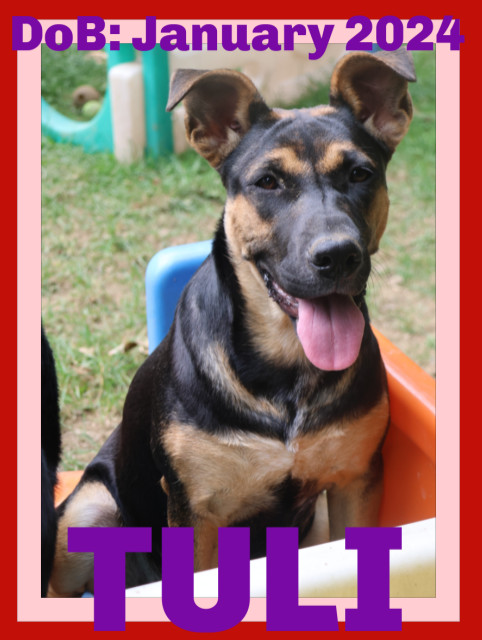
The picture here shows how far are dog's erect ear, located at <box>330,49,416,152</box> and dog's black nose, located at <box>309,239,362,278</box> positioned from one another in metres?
0.69

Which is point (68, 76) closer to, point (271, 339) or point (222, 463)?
point (271, 339)

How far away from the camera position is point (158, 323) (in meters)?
3.84

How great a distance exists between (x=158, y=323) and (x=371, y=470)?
1.35 metres

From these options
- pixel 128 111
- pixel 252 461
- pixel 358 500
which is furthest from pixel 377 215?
pixel 128 111

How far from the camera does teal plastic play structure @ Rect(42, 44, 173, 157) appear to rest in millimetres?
6449

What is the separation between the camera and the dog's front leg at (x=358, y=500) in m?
2.99

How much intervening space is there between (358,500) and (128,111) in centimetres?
443

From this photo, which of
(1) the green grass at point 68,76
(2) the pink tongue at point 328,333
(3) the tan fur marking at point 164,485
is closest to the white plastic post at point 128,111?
(1) the green grass at point 68,76

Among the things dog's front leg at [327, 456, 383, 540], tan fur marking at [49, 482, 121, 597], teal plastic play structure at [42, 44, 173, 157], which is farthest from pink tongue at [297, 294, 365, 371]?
teal plastic play structure at [42, 44, 173, 157]

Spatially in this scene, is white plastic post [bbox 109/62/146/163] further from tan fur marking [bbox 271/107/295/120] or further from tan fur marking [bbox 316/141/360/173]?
tan fur marking [bbox 316/141/360/173]

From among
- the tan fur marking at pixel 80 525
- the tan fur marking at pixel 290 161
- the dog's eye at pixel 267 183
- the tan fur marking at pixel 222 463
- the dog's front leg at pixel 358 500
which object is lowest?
the tan fur marking at pixel 80 525

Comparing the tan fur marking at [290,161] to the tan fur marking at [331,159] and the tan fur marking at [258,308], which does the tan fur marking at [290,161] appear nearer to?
the tan fur marking at [331,159]

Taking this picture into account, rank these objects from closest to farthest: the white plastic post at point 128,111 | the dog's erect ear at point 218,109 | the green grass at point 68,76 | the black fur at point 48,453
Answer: the black fur at point 48,453 → the dog's erect ear at point 218,109 → the white plastic post at point 128,111 → the green grass at point 68,76

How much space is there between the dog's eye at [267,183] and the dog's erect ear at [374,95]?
0.45m
